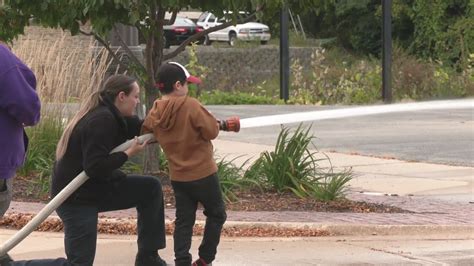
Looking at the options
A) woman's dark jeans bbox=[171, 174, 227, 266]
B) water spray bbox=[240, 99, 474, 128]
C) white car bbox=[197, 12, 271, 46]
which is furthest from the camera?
white car bbox=[197, 12, 271, 46]

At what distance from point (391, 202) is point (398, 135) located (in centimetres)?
701

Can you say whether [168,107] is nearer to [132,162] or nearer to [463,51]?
[132,162]

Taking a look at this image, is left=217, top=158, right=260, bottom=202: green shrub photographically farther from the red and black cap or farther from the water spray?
the water spray

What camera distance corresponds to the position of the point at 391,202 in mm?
10914

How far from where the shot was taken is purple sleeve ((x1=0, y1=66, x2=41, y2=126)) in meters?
5.94

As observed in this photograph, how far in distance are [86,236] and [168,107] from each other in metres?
1.02

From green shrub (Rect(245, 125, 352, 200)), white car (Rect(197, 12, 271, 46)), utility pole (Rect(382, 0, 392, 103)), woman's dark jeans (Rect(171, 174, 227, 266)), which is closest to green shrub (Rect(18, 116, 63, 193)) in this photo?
green shrub (Rect(245, 125, 352, 200))

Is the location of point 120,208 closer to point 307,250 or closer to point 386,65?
point 307,250

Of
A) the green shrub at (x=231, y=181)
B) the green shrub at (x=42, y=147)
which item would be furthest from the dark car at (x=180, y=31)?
the green shrub at (x=231, y=181)

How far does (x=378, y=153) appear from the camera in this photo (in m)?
15.6

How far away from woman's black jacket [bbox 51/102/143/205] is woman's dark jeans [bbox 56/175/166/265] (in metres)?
0.07

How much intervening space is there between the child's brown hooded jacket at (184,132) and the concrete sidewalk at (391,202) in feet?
7.01

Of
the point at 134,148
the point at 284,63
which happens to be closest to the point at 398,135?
the point at 284,63

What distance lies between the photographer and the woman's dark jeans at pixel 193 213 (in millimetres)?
7203
